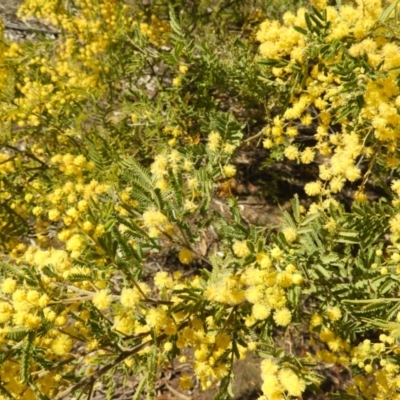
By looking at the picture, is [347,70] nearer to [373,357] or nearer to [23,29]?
[373,357]

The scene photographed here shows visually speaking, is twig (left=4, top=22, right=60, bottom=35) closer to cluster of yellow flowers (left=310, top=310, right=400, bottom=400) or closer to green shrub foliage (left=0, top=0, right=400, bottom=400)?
green shrub foliage (left=0, top=0, right=400, bottom=400)

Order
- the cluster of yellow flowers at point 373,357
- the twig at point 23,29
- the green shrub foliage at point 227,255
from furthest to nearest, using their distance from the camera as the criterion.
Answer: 1. the twig at point 23,29
2. the cluster of yellow flowers at point 373,357
3. the green shrub foliage at point 227,255

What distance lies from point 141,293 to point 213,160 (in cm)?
95

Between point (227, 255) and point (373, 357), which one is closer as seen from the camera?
point (227, 255)

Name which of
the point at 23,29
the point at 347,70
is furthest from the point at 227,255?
the point at 23,29

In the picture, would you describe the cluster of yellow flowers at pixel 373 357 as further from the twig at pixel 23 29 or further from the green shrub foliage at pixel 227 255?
the twig at pixel 23 29

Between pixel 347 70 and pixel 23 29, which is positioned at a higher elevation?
pixel 23 29

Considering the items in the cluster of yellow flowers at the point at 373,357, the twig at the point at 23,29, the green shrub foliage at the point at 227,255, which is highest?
the twig at the point at 23,29

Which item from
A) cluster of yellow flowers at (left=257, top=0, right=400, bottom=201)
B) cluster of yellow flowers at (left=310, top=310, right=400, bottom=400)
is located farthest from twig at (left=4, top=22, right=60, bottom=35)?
cluster of yellow flowers at (left=310, top=310, right=400, bottom=400)

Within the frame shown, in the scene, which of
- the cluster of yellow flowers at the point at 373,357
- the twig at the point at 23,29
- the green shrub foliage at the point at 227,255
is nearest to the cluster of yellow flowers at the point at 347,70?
the green shrub foliage at the point at 227,255

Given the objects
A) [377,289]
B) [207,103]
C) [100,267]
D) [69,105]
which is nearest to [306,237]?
[377,289]

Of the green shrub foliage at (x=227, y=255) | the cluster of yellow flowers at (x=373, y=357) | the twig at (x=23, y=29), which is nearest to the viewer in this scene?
the green shrub foliage at (x=227, y=255)

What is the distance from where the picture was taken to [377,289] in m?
2.17

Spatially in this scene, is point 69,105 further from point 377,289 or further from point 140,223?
point 377,289
